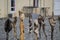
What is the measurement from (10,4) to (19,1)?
70 centimetres

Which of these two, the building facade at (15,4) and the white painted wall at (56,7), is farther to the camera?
the white painted wall at (56,7)

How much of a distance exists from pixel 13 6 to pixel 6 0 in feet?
2.74

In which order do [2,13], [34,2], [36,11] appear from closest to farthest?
[36,11]
[2,13]
[34,2]

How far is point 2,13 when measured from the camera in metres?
16.8

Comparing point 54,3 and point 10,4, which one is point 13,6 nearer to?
point 10,4

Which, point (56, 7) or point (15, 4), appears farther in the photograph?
point (56, 7)

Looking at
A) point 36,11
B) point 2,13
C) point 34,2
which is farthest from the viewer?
point 34,2

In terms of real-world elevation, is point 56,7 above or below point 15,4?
below

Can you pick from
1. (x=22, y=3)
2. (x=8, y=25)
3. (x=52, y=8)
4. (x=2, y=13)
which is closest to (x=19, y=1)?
(x=22, y=3)

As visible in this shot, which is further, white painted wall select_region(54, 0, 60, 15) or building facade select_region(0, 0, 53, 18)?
white painted wall select_region(54, 0, 60, 15)

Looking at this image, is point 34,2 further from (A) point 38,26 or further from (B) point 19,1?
(A) point 38,26

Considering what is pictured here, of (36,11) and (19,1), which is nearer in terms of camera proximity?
(36,11)

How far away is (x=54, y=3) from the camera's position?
61.6 ft

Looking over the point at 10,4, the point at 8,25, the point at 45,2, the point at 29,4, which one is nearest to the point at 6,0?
the point at 10,4
